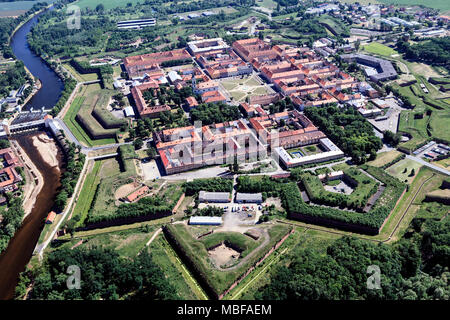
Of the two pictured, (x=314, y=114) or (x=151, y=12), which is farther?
(x=151, y=12)

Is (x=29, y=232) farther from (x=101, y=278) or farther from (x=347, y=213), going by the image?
(x=347, y=213)

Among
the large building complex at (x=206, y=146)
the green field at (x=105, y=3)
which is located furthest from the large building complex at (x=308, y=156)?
the green field at (x=105, y=3)

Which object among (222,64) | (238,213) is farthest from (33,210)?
(222,64)

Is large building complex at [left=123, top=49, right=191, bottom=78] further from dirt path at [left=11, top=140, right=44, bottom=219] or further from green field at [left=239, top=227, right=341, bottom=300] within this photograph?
green field at [left=239, top=227, right=341, bottom=300]

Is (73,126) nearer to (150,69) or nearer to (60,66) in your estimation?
(150,69)

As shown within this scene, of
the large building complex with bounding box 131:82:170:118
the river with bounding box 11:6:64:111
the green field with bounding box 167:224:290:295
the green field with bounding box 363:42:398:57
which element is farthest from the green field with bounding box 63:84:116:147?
the green field with bounding box 363:42:398:57

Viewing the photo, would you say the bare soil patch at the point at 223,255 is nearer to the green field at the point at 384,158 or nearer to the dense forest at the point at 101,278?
the dense forest at the point at 101,278
